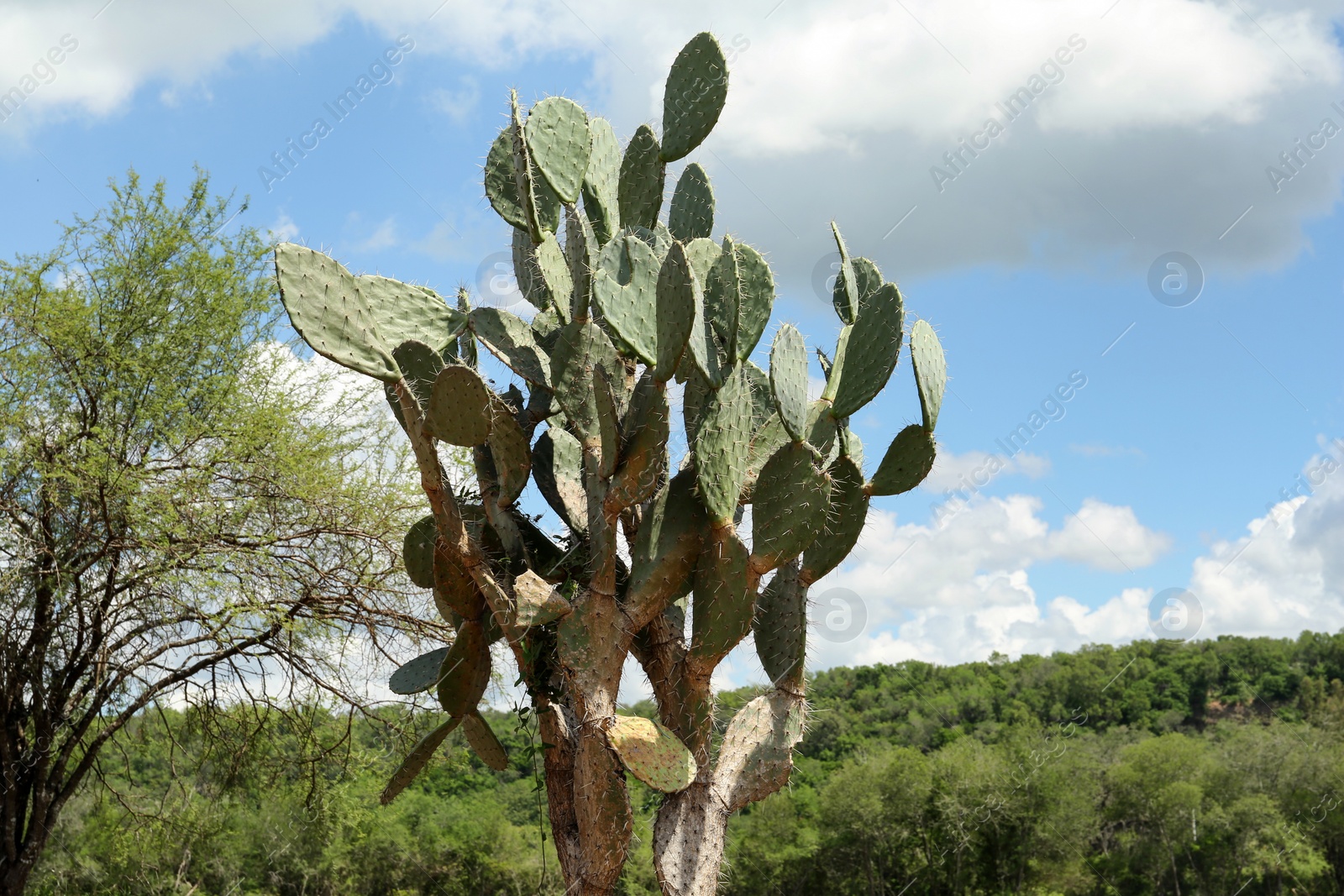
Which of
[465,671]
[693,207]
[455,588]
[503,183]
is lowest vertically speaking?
[465,671]

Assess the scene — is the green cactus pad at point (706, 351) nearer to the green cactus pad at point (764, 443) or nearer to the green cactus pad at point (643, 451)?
the green cactus pad at point (643, 451)

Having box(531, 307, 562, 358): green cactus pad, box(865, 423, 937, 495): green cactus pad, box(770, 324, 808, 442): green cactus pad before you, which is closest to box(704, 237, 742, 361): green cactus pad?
box(770, 324, 808, 442): green cactus pad

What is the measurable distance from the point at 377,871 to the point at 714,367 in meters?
21.4

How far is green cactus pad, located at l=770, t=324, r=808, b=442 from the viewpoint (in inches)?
134

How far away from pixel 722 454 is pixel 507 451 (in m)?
0.70

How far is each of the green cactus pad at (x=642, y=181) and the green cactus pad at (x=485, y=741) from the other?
6.41 ft

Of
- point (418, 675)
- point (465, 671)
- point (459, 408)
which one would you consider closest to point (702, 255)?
point (459, 408)

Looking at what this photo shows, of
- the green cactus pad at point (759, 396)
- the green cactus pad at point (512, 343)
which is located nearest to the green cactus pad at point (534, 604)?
the green cactus pad at point (512, 343)

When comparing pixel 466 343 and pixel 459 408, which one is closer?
pixel 459 408

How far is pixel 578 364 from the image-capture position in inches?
139

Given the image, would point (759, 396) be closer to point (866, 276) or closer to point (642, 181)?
point (866, 276)

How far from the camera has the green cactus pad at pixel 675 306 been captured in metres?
3.14

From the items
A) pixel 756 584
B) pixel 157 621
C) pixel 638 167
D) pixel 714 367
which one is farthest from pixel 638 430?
pixel 157 621

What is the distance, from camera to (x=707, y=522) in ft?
11.7
